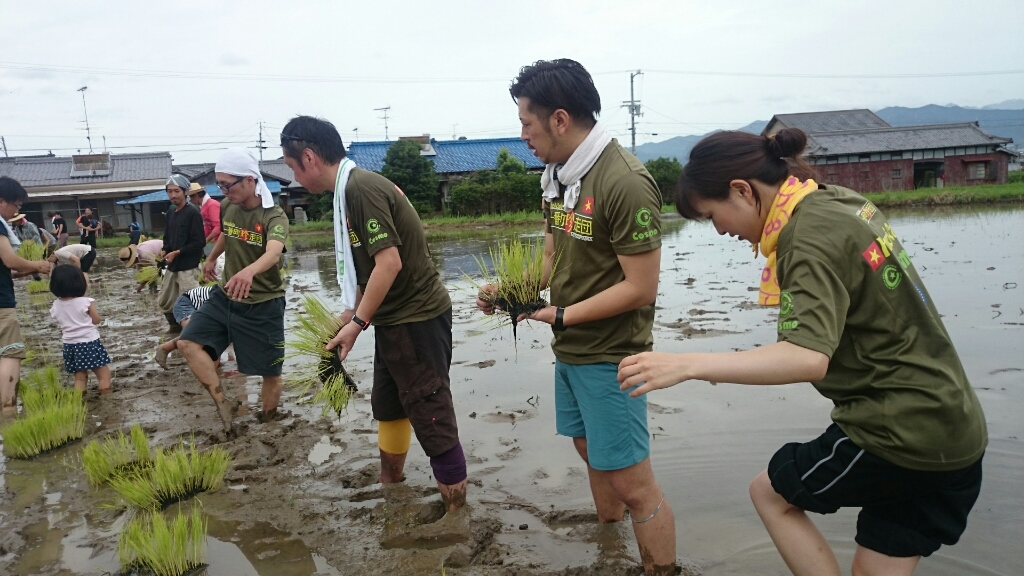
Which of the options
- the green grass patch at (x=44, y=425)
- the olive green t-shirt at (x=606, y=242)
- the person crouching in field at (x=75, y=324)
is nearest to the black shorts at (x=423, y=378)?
the olive green t-shirt at (x=606, y=242)

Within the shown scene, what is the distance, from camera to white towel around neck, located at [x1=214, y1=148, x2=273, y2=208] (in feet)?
14.9

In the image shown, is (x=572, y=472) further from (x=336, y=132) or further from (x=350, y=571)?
(x=336, y=132)

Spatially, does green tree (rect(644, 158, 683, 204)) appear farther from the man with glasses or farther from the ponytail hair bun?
the ponytail hair bun

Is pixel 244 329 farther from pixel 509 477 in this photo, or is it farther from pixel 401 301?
pixel 509 477

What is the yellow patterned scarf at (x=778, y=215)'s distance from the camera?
194 cm

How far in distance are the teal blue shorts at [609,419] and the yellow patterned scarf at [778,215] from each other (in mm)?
679

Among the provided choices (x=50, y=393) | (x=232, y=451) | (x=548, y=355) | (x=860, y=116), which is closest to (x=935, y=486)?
(x=232, y=451)

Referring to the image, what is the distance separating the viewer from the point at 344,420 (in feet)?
16.5

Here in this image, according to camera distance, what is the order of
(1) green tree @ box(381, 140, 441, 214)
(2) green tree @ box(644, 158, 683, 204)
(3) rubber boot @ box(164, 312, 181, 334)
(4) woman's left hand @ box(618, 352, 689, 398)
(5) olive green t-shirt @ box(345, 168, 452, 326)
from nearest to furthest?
(4) woman's left hand @ box(618, 352, 689, 398)
(5) olive green t-shirt @ box(345, 168, 452, 326)
(3) rubber boot @ box(164, 312, 181, 334)
(1) green tree @ box(381, 140, 441, 214)
(2) green tree @ box(644, 158, 683, 204)

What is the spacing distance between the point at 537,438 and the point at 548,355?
6.82 ft

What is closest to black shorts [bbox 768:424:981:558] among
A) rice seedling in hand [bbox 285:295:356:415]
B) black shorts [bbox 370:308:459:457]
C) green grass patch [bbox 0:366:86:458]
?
black shorts [bbox 370:308:459:457]

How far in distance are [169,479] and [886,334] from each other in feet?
11.0

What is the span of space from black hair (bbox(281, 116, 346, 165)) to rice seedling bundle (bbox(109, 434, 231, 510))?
1.63 m

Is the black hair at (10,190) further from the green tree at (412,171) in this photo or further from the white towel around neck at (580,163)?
the green tree at (412,171)
